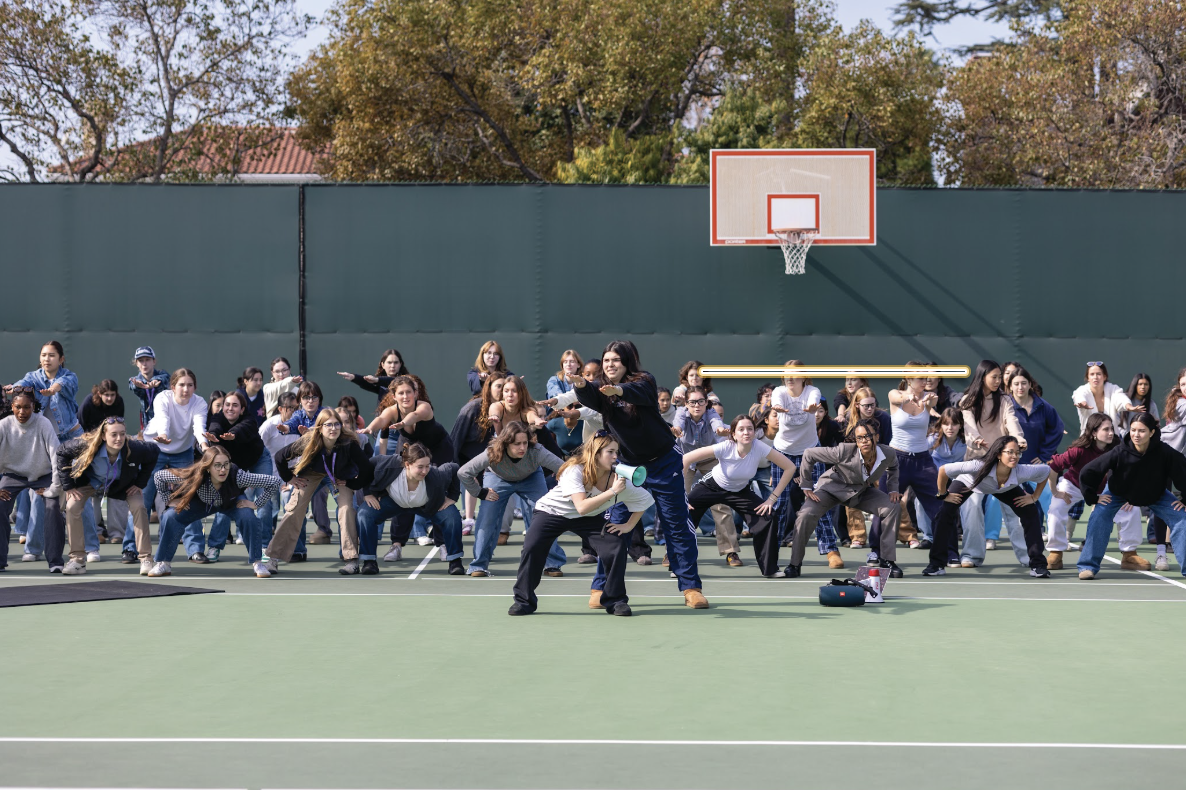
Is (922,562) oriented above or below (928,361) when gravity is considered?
below

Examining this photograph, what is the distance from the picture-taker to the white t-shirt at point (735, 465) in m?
11.6

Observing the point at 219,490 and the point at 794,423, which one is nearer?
the point at 219,490

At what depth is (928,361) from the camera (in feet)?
62.2

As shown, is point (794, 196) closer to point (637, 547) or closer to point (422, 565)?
point (637, 547)

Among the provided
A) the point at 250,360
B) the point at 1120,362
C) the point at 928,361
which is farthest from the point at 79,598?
the point at 1120,362

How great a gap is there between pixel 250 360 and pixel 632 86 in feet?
68.0

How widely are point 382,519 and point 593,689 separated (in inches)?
197

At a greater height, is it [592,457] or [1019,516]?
[592,457]

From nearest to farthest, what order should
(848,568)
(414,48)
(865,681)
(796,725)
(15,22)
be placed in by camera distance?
1. (796,725)
2. (865,681)
3. (848,568)
4. (15,22)
5. (414,48)

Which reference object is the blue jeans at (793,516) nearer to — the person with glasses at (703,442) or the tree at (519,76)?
the person with glasses at (703,442)

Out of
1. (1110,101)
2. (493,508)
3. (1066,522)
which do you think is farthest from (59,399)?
(1110,101)

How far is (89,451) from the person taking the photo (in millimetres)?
11609

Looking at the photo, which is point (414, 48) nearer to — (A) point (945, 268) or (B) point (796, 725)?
(A) point (945, 268)

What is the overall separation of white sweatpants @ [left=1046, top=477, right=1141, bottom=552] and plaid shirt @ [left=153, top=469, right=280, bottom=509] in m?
7.15
